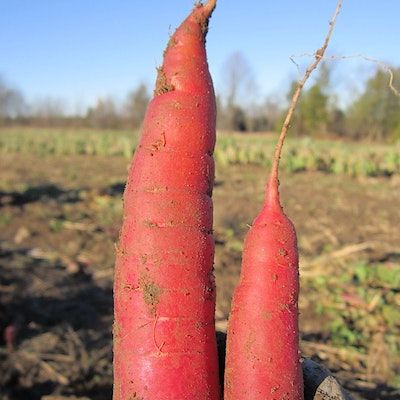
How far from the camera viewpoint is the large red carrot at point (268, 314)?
4.56 feet

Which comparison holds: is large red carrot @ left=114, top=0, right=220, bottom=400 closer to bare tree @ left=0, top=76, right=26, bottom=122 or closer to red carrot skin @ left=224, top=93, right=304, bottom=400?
red carrot skin @ left=224, top=93, right=304, bottom=400

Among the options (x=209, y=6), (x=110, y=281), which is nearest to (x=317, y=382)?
(x=209, y=6)

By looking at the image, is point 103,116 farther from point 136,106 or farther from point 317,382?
point 317,382

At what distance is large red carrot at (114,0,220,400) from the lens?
4.69 feet

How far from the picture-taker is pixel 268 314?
4.66 ft

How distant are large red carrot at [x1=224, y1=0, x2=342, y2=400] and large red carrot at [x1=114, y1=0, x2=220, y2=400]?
101 mm

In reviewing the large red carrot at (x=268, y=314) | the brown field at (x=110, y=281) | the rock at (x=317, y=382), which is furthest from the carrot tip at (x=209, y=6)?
the brown field at (x=110, y=281)

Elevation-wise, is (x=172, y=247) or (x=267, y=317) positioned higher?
(x=172, y=247)

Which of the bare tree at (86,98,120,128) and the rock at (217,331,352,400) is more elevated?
the bare tree at (86,98,120,128)

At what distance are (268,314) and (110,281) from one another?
178 inches

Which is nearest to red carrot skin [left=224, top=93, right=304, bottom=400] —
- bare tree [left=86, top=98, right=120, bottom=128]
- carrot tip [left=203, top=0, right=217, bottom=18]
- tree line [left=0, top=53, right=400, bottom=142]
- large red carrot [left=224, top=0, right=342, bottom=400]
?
large red carrot [left=224, top=0, right=342, bottom=400]

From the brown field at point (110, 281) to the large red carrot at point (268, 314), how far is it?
1454 millimetres

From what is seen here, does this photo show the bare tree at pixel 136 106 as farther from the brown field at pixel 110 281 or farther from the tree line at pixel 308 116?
the brown field at pixel 110 281

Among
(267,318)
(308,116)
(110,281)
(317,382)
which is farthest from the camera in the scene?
(308,116)
